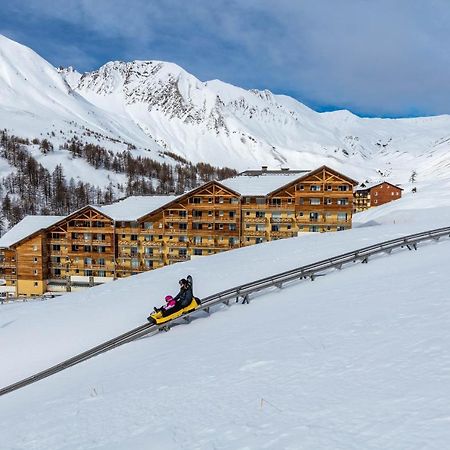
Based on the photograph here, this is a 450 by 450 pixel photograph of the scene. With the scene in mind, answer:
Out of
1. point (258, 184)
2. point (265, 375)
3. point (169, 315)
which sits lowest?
point (265, 375)

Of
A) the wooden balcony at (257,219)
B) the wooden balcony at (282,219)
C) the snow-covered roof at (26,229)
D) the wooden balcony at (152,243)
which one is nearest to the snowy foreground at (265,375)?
the wooden balcony at (282,219)

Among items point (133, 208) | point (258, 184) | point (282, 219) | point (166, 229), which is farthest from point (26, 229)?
point (282, 219)

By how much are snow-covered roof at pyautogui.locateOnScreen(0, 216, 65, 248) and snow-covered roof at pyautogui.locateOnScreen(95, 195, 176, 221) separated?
804cm

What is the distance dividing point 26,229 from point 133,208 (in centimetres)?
1586

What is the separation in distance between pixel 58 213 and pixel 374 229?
11465 centimetres

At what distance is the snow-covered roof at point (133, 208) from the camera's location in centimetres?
5459

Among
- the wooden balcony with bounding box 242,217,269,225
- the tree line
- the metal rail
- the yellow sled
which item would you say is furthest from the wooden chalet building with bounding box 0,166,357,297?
the tree line

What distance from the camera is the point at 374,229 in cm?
3559

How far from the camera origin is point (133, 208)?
56.8 metres

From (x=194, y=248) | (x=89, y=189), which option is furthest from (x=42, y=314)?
(x=89, y=189)

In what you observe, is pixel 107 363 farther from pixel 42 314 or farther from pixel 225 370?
pixel 42 314

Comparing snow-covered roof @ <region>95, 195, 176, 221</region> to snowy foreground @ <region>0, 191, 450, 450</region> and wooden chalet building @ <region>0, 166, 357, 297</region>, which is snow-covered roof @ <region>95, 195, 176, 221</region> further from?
snowy foreground @ <region>0, 191, 450, 450</region>

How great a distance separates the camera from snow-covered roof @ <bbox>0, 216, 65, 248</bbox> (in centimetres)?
5478

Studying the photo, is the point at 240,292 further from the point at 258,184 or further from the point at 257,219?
the point at 258,184
